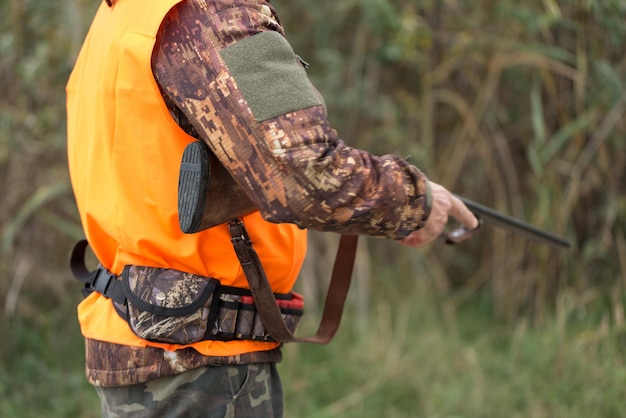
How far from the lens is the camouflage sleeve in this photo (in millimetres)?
1391

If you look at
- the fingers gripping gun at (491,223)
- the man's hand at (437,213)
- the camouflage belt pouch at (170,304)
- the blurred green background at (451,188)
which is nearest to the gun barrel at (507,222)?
the fingers gripping gun at (491,223)

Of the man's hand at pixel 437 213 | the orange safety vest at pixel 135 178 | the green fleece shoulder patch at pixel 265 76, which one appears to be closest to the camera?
the green fleece shoulder patch at pixel 265 76

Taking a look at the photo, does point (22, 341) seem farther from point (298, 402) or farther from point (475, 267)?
point (475, 267)

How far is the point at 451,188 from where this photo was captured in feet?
14.0

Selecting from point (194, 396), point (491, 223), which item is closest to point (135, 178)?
point (194, 396)

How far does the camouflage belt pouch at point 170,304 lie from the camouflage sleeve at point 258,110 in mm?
265

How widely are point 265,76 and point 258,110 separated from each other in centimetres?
7

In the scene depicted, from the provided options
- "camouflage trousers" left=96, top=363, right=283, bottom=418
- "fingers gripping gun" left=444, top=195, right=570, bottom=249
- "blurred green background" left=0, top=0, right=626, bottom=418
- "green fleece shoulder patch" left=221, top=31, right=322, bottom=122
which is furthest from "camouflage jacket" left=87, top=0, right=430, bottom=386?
"blurred green background" left=0, top=0, right=626, bottom=418

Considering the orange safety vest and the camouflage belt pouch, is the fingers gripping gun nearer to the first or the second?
the orange safety vest

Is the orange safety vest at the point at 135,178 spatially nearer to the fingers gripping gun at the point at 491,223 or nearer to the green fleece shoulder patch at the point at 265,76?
the green fleece shoulder patch at the point at 265,76

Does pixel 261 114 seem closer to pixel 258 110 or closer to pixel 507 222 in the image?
pixel 258 110

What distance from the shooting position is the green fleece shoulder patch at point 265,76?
4.56 ft

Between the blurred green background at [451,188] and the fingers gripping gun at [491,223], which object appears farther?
the blurred green background at [451,188]

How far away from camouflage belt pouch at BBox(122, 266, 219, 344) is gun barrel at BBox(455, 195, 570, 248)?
2.20ft
